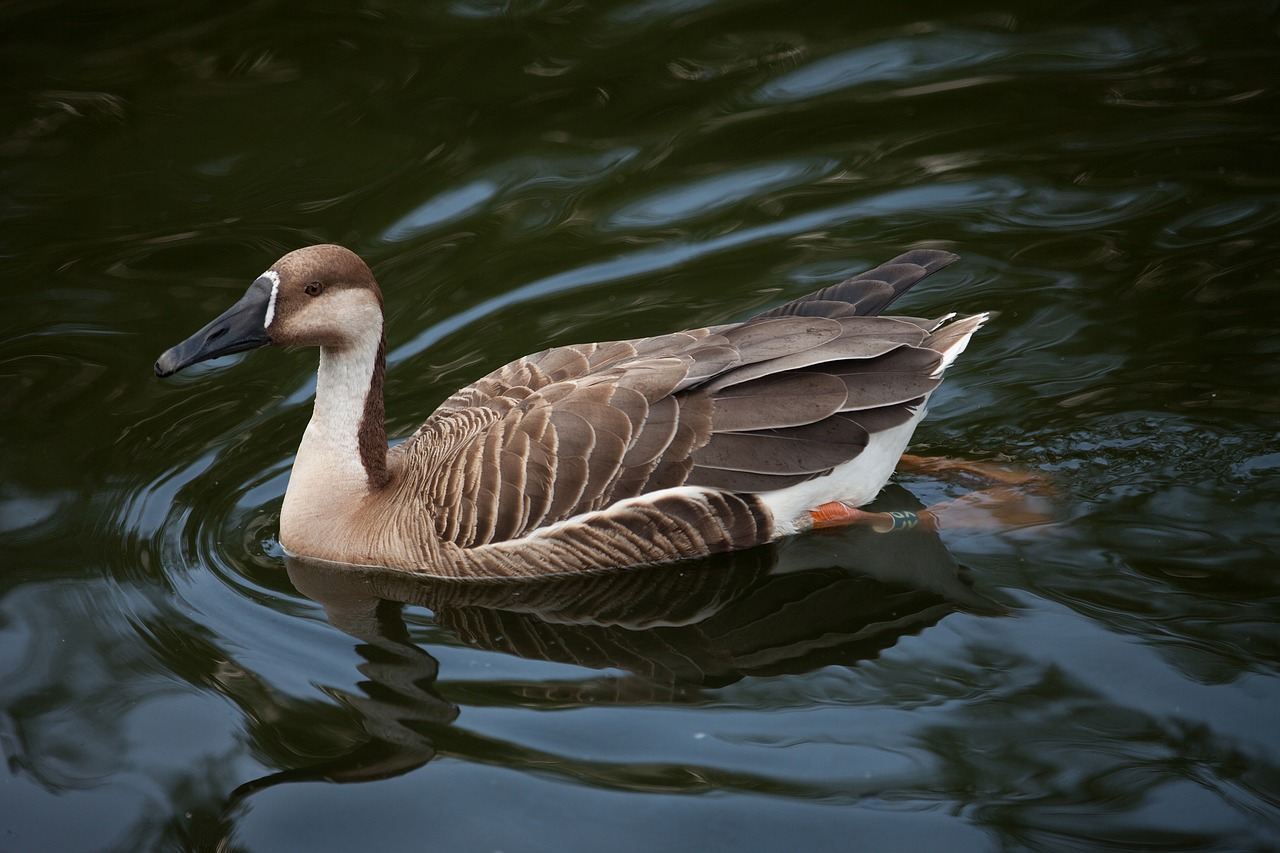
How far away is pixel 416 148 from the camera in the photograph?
9.94 metres

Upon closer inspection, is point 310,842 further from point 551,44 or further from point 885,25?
point 885,25

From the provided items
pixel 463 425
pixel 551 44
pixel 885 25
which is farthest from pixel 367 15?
pixel 463 425

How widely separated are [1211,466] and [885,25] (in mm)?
5408

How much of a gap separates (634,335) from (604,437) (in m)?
2.07

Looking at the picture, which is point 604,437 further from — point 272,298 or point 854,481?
point 272,298

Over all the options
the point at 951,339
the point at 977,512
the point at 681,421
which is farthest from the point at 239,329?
the point at 977,512

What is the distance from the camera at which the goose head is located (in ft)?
20.0

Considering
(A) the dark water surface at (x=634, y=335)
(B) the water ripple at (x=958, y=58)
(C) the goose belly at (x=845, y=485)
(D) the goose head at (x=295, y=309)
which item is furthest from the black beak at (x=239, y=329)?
(B) the water ripple at (x=958, y=58)

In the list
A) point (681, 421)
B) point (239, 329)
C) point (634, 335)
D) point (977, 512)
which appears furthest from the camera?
point (634, 335)

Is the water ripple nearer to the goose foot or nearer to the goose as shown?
the goose

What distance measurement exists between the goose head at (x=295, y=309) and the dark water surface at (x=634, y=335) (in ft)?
3.99

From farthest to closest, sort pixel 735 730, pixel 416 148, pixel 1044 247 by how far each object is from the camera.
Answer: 1. pixel 416 148
2. pixel 1044 247
3. pixel 735 730

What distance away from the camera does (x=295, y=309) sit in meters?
6.17

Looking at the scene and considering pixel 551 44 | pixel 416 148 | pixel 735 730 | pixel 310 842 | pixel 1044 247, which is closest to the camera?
pixel 310 842
